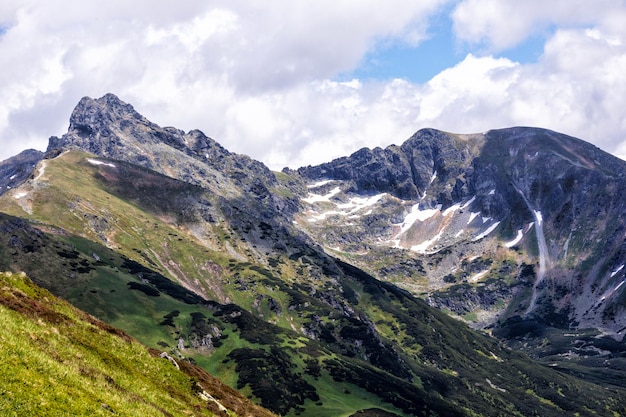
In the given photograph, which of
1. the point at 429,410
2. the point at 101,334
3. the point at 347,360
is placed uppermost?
the point at 101,334

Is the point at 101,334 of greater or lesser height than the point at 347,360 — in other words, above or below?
above

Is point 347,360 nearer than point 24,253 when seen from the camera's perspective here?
No

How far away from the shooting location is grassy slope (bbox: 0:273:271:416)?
2014 cm

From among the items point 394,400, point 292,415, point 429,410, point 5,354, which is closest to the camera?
point 5,354

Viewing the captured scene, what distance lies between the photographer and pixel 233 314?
180000 millimetres

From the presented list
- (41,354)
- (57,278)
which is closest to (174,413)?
(41,354)

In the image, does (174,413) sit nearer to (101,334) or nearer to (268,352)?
(101,334)

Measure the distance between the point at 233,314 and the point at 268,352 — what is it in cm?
3074

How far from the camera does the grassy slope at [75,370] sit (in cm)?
2014

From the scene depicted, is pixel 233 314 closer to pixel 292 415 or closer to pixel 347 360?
pixel 347 360

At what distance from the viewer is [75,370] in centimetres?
2506

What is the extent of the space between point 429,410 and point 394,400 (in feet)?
66.7

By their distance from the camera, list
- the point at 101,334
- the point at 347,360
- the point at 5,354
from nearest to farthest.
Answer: the point at 5,354 → the point at 101,334 → the point at 347,360

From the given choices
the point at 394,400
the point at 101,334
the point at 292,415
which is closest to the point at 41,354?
the point at 101,334
